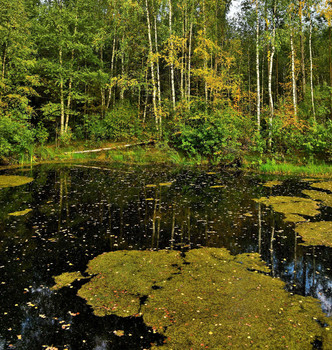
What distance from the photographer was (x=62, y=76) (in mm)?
22594

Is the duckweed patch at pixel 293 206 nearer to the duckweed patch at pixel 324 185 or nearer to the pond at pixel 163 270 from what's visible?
the pond at pixel 163 270

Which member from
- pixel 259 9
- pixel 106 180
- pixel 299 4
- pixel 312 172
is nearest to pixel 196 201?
pixel 106 180

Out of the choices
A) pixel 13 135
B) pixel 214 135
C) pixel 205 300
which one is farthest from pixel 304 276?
pixel 13 135

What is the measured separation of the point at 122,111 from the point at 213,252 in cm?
1902

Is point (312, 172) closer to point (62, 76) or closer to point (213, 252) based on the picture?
point (213, 252)

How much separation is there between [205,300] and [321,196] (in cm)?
792

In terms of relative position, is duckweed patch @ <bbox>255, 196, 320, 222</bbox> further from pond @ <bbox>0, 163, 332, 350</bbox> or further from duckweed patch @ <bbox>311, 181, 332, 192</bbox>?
duckweed patch @ <bbox>311, 181, 332, 192</bbox>

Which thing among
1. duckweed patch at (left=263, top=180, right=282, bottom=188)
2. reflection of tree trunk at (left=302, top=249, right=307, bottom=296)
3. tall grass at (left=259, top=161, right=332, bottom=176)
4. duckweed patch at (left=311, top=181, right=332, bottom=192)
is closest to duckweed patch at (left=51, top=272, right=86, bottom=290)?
reflection of tree trunk at (left=302, top=249, right=307, bottom=296)

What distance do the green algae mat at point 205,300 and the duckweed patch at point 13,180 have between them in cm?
861

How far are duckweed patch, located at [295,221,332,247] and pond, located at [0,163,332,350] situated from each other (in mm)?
23

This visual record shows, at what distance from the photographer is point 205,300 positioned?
4.19 m

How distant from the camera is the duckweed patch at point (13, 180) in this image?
12.4 meters

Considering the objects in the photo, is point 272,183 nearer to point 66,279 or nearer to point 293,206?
point 293,206

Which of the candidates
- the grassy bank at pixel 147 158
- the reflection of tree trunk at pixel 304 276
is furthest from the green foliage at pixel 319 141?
the reflection of tree trunk at pixel 304 276
